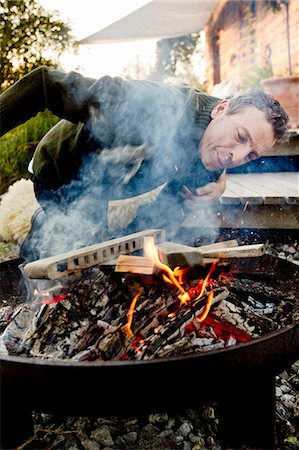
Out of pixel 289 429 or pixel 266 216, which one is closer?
pixel 289 429

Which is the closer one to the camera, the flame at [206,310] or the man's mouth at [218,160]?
the flame at [206,310]

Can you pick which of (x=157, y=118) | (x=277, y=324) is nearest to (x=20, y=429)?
(x=277, y=324)

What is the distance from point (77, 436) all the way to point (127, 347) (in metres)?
0.45

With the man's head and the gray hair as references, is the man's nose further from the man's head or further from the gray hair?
the gray hair

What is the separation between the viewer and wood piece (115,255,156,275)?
1.38 meters

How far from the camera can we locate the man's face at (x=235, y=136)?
184cm

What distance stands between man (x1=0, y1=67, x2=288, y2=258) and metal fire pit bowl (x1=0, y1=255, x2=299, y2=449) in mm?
956

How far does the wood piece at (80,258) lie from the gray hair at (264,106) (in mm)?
673

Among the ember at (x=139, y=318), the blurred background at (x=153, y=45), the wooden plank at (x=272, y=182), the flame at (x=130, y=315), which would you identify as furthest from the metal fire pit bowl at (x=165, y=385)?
the wooden plank at (x=272, y=182)

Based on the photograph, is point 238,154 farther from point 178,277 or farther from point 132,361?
point 132,361

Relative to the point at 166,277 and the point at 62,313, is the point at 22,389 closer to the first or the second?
the point at 62,313

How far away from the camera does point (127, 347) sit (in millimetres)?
1354

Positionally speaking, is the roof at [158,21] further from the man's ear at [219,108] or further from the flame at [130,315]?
the flame at [130,315]

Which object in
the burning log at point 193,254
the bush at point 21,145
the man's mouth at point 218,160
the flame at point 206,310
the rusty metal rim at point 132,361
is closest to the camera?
the rusty metal rim at point 132,361
